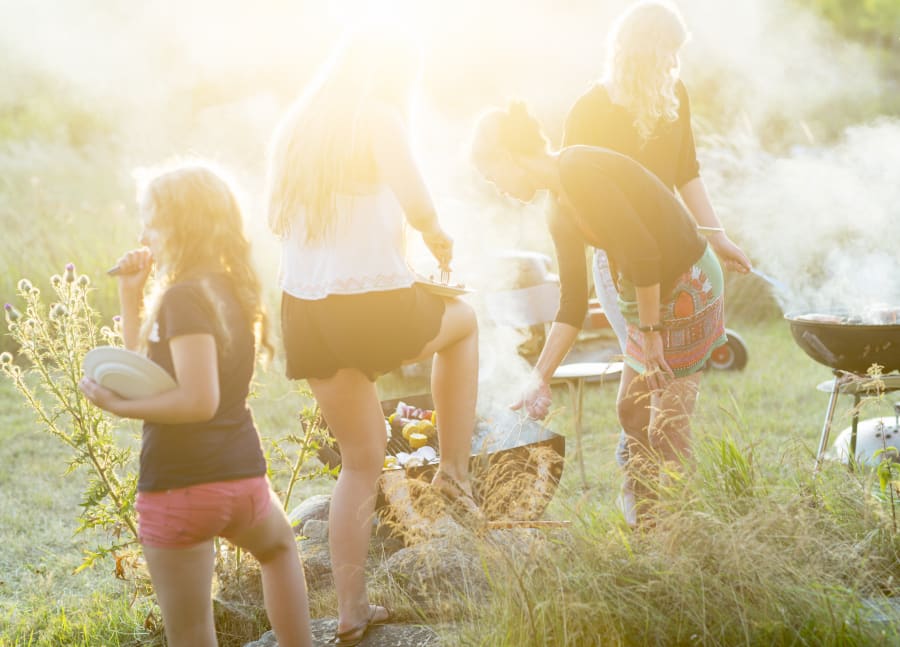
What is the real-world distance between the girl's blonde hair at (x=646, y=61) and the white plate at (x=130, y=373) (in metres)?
1.79

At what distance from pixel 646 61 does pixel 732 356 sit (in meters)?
4.45

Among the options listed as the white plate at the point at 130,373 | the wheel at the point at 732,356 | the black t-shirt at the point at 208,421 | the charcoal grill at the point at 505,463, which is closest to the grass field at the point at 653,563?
the charcoal grill at the point at 505,463

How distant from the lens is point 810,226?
→ 29.2 feet

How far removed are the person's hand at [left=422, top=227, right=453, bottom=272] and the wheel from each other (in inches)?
192

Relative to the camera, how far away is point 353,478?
8.63 feet

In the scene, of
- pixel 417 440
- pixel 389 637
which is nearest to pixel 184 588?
pixel 389 637

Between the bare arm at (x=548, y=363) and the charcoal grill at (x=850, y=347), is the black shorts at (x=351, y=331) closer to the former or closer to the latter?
the bare arm at (x=548, y=363)

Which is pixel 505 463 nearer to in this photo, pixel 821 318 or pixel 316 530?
pixel 316 530

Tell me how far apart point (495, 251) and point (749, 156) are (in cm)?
393

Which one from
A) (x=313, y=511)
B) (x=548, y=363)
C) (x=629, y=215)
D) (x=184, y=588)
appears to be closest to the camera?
(x=184, y=588)

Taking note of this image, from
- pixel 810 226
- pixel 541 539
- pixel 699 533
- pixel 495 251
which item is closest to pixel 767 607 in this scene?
pixel 699 533

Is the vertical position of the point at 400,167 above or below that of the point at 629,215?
above

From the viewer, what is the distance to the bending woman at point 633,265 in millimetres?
2777

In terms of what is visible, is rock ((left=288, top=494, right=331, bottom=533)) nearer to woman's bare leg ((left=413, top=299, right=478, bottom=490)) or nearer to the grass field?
the grass field
